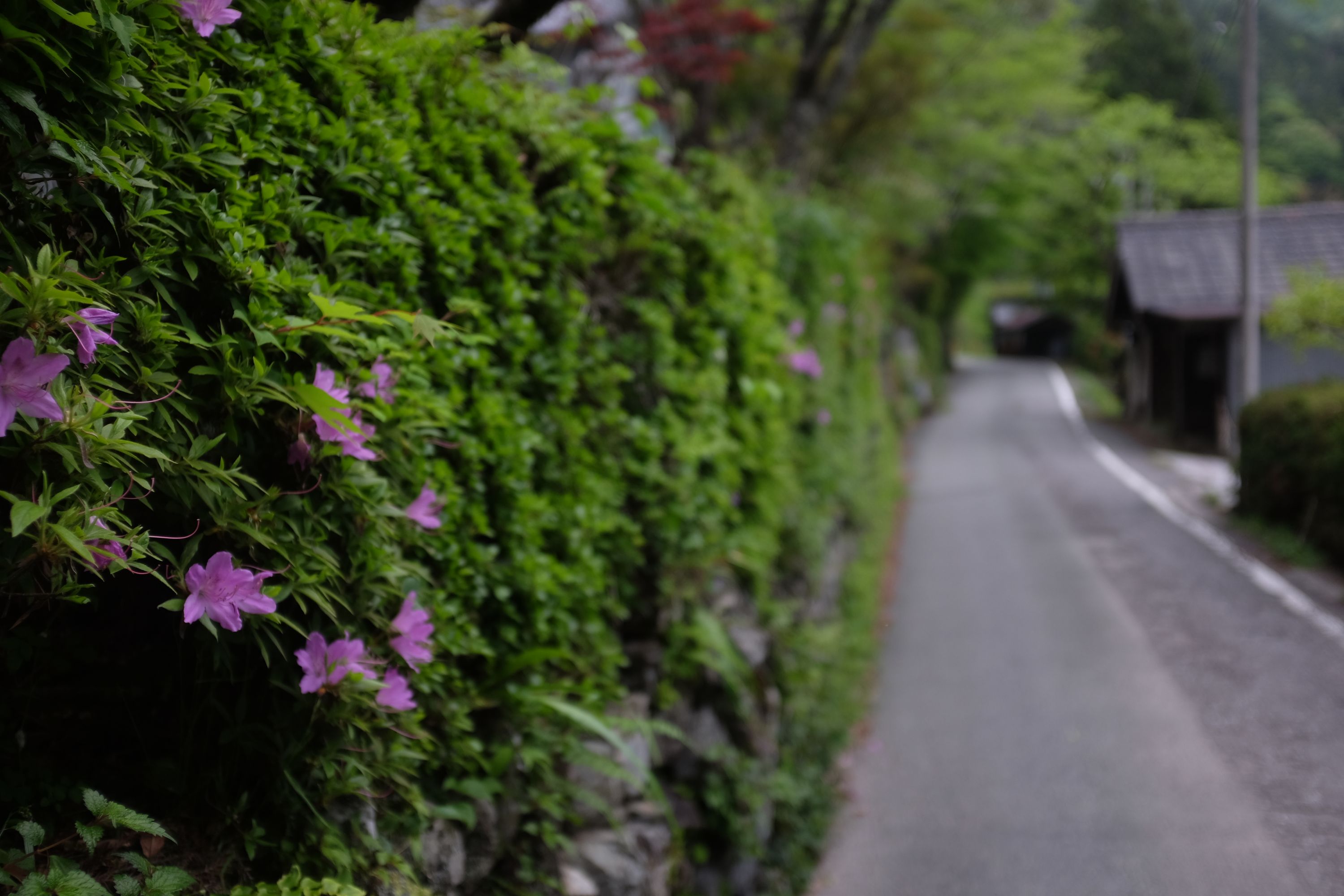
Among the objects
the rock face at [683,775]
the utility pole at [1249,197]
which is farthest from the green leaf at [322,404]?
the utility pole at [1249,197]

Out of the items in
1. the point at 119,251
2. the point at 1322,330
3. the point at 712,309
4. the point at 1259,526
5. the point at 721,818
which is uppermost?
the point at 119,251

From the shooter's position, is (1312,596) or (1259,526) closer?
(1312,596)

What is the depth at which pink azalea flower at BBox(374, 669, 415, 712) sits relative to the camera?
2193 millimetres

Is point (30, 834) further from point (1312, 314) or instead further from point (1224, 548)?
point (1312, 314)

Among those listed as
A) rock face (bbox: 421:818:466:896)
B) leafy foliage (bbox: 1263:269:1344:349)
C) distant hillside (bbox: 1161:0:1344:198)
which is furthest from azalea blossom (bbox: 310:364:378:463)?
leafy foliage (bbox: 1263:269:1344:349)

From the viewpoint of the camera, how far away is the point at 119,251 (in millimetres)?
1847

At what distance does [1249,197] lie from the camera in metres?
14.3

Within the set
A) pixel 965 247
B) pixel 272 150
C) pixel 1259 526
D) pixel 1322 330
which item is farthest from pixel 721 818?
pixel 965 247

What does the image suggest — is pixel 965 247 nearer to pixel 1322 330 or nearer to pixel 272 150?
pixel 1322 330

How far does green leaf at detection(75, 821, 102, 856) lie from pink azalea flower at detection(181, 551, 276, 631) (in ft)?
1.31

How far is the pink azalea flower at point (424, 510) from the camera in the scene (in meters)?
2.43

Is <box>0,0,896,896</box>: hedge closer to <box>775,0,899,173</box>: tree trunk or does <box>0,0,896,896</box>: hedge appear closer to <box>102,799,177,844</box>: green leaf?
<box>102,799,177,844</box>: green leaf

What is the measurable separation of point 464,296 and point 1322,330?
12780 mm

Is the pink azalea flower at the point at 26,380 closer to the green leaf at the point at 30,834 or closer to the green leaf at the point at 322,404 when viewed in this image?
the green leaf at the point at 322,404
